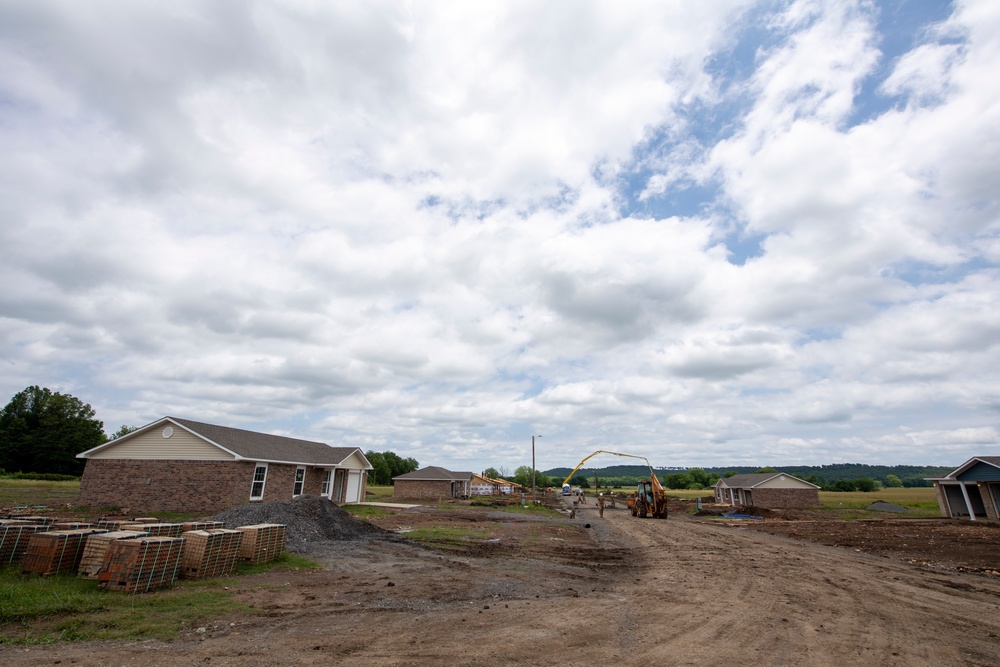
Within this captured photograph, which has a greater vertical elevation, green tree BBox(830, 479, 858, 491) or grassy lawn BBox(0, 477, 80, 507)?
green tree BBox(830, 479, 858, 491)

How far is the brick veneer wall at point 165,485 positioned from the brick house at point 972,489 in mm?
46153

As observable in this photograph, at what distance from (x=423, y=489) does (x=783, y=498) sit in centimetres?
3961

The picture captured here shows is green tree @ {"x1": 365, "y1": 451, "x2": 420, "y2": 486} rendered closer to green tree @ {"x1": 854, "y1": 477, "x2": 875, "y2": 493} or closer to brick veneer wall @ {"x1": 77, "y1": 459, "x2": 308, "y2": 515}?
brick veneer wall @ {"x1": 77, "y1": 459, "x2": 308, "y2": 515}

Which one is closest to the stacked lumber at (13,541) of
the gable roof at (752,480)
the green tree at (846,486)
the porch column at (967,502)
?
the porch column at (967,502)

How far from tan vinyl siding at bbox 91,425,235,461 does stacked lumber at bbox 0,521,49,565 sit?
50.8ft

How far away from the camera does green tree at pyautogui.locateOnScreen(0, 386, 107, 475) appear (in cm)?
6600

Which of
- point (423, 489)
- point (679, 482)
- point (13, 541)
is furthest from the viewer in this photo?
point (679, 482)

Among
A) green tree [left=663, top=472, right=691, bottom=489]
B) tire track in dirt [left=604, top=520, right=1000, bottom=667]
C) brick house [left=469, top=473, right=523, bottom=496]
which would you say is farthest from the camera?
green tree [left=663, top=472, right=691, bottom=489]

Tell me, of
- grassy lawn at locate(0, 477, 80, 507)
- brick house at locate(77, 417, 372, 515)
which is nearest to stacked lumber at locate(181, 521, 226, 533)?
brick house at locate(77, 417, 372, 515)

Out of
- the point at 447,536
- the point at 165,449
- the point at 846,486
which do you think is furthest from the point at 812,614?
the point at 846,486

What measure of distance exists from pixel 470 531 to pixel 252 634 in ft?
54.5

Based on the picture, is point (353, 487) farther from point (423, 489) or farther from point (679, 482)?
point (679, 482)

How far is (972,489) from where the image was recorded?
4059 cm

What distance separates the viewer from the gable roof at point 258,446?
84.3 ft
